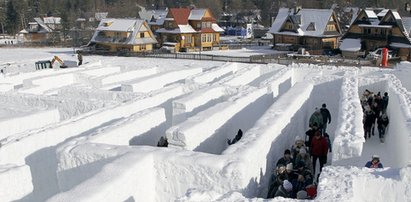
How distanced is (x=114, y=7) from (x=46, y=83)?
6783cm

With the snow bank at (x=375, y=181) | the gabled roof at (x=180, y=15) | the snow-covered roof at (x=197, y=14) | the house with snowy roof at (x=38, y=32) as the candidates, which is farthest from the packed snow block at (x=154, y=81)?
the house with snowy roof at (x=38, y=32)

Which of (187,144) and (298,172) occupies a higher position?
(187,144)

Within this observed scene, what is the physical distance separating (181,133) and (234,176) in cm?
186

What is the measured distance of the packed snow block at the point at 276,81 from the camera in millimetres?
13483

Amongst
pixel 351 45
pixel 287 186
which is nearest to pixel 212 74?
pixel 287 186

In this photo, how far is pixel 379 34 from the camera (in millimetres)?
35719

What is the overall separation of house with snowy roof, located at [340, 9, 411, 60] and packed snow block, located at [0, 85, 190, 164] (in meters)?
27.6

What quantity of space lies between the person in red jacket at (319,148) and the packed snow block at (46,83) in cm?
917

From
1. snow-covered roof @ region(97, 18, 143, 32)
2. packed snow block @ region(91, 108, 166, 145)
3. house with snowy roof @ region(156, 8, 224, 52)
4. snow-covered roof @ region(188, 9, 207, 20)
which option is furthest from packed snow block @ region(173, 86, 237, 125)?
snow-covered roof @ region(188, 9, 207, 20)

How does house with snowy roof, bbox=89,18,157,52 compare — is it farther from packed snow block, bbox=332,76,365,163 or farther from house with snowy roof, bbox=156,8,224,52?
packed snow block, bbox=332,76,365,163

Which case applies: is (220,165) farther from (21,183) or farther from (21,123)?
(21,123)

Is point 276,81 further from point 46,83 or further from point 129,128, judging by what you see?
point 46,83

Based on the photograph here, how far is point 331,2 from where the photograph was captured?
68.6m

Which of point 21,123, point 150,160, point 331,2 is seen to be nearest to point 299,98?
point 150,160
